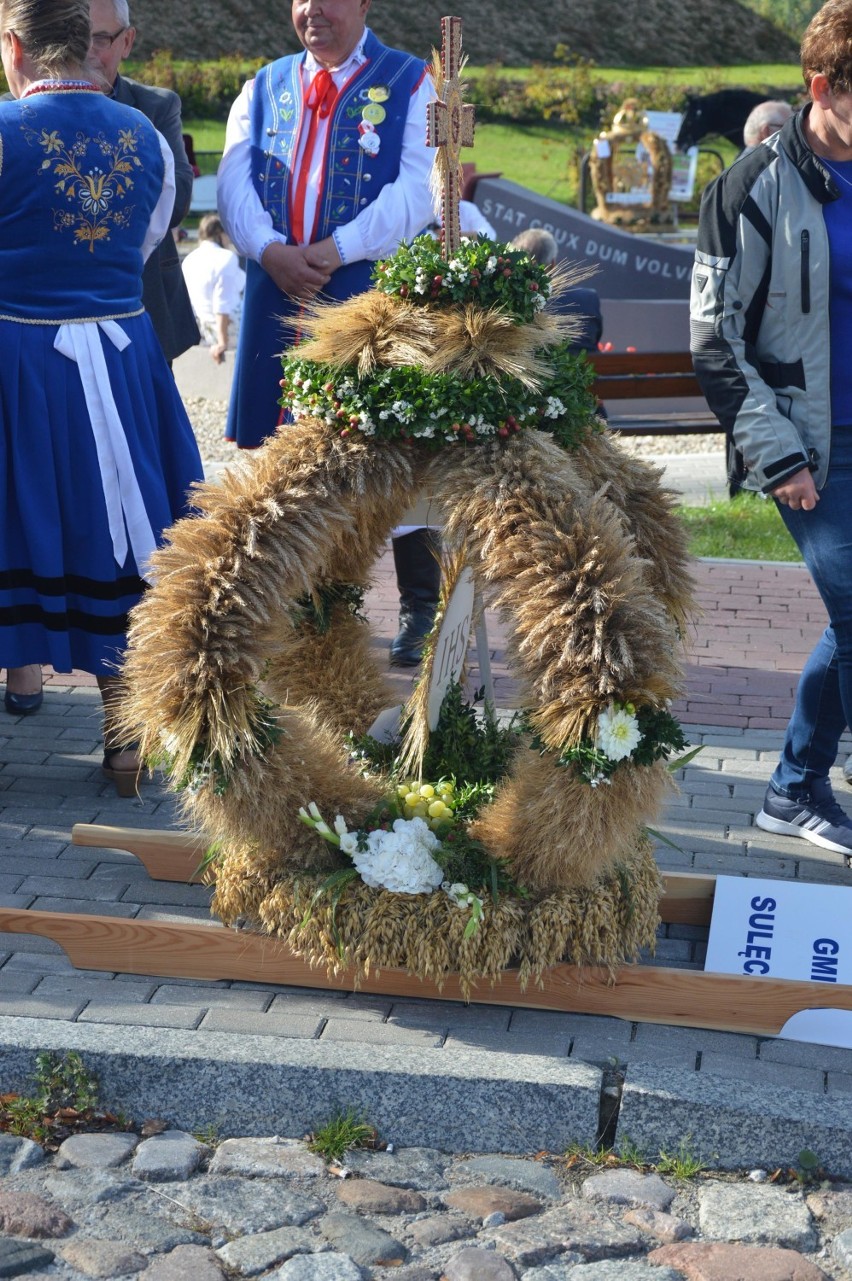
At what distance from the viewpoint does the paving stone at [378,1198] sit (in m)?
2.67

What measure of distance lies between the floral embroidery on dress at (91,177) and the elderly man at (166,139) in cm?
51

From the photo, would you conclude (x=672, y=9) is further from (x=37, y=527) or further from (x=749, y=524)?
(x=37, y=527)

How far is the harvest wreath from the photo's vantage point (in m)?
2.93

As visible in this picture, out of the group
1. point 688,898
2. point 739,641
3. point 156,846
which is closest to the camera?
point 688,898

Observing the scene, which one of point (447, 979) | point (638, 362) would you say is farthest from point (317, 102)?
point (638, 362)

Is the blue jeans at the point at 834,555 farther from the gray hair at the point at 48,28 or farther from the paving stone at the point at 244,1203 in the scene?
the gray hair at the point at 48,28

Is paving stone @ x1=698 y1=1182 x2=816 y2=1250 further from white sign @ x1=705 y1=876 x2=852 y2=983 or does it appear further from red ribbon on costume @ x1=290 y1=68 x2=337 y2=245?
red ribbon on costume @ x1=290 y1=68 x2=337 y2=245

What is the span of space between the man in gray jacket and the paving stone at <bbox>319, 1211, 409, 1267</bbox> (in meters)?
1.90

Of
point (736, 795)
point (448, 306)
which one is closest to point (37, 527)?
point (448, 306)

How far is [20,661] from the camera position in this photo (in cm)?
424

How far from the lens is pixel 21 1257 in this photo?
8.14ft

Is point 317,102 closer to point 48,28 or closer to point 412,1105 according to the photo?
point 48,28

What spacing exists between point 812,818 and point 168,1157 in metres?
2.11

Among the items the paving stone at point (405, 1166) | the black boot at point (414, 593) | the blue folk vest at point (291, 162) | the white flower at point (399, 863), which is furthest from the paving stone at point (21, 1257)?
the black boot at point (414, 593)
